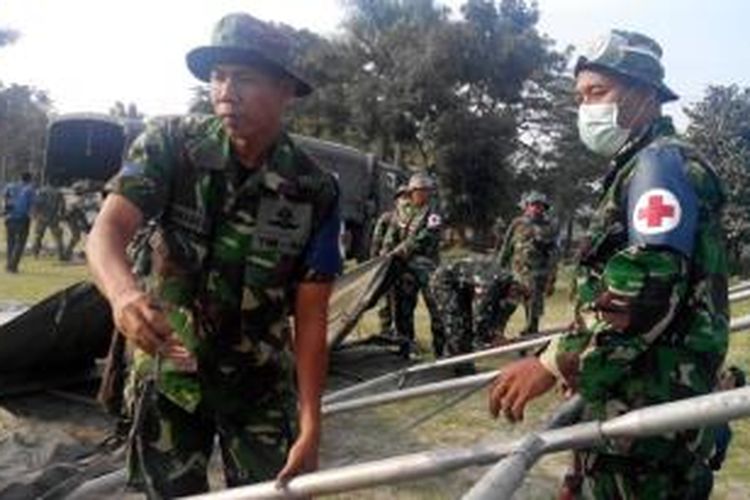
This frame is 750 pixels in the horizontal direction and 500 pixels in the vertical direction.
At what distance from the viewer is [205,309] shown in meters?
3.13

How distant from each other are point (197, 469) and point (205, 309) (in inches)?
17.9

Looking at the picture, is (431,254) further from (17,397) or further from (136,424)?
(136,424)

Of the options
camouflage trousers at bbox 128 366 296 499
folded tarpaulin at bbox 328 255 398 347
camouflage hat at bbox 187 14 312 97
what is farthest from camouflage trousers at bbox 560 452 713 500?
folded tarpaulin at bbox 328 255 398 347

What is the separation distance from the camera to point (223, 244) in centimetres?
311

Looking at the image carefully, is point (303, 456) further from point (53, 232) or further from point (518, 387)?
point (53, 232)

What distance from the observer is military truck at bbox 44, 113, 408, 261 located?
19672mm

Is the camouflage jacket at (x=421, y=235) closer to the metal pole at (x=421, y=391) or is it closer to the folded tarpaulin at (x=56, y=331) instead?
the folded tarpaulin at (x=56, y=331)

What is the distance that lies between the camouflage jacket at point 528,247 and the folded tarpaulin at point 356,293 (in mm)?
3213

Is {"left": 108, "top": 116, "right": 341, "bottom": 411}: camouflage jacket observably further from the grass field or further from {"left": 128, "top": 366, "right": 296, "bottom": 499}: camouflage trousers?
the grass field

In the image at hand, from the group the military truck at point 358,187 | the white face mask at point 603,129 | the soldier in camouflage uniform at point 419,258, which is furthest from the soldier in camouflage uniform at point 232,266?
the military truck at point 358,187

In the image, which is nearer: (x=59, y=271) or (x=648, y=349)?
(x=648, y=349)

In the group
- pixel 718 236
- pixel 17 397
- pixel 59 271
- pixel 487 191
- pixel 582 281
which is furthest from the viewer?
pixel 487 191

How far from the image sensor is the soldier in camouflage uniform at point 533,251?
41.3ft

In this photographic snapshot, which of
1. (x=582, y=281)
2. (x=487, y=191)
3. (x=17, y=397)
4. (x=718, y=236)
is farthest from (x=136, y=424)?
(x=487, y=191)
